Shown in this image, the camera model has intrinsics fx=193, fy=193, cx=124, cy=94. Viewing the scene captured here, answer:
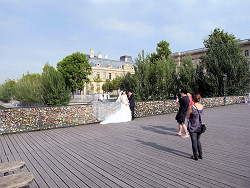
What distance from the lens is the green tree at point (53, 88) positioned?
19938mm

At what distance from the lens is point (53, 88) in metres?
19.8

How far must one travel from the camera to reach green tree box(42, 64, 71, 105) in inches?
785

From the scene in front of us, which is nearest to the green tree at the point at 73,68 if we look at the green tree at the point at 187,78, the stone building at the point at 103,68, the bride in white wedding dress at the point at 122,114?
the stone building at the point at 103,68

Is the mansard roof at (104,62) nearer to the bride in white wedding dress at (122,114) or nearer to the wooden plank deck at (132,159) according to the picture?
the bride in white wedding dress at (122,114)

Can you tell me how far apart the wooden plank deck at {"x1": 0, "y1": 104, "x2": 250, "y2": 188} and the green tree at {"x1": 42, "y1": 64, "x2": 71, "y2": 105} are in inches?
481

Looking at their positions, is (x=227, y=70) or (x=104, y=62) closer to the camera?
(x=227, y=70)

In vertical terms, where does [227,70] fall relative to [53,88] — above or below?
above

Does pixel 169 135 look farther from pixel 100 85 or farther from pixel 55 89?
pixel 100 85

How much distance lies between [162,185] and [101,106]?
27.0 ft

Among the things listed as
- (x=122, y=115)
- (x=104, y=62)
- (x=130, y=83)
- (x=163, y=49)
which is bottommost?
(x=122, y=115)

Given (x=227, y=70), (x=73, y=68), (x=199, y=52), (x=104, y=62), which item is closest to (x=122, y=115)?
(x=227, y=70)

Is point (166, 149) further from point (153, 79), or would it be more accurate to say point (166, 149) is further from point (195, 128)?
point (153, 79)

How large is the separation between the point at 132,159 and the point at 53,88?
1668 centimetres

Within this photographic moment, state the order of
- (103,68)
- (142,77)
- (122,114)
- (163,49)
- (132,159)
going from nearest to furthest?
(132,159), (122,114), (142,77), (163,49), (103,68)
